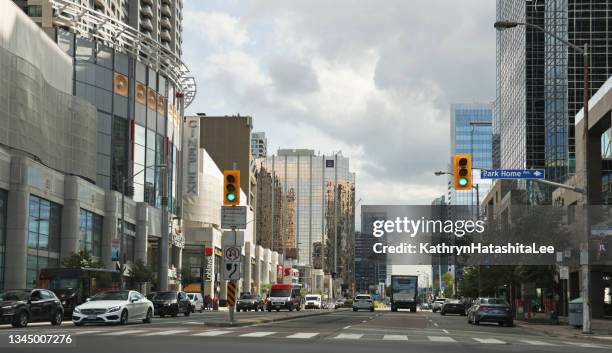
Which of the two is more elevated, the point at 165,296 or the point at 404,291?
the point at 165,296

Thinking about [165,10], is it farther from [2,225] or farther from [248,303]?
[2,225]

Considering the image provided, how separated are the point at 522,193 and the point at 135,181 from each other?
163 ft

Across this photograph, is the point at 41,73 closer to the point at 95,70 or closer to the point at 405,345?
the point at 95,70

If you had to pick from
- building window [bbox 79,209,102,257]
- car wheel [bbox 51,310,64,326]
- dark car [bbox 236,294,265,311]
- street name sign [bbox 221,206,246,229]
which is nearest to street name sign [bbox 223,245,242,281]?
street name sign [bbox 221,206,246,229]

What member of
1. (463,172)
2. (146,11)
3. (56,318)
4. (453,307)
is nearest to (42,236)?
(56,318)

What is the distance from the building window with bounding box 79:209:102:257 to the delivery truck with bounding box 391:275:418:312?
2817cm

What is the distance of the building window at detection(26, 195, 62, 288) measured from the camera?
58.7m

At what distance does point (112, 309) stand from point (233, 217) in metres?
5.47

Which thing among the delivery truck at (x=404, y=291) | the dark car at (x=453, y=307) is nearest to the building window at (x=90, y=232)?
the delivery truck at (x=404, y=291)

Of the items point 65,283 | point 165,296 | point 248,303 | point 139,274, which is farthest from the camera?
point 248,303

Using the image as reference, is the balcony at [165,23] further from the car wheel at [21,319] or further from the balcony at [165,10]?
the car wheel at [21,319]

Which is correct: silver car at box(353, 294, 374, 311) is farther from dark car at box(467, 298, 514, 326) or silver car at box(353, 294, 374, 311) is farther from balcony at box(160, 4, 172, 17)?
balcony at box(160, 4, 172, 17)

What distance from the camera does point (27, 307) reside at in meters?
31.1

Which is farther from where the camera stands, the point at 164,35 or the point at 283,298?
the point at 164,35
